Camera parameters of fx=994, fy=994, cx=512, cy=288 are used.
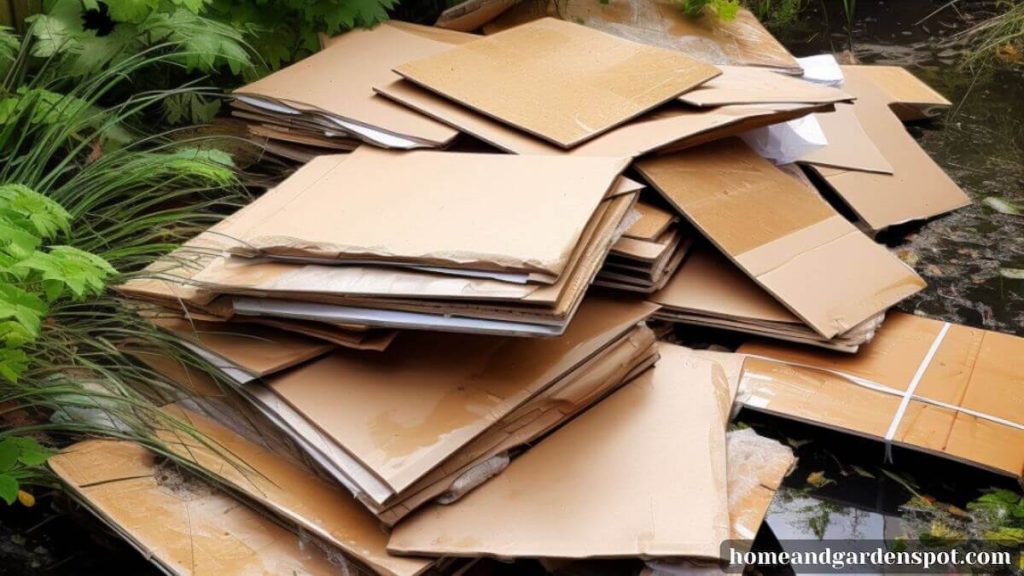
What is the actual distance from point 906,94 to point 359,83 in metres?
2.49

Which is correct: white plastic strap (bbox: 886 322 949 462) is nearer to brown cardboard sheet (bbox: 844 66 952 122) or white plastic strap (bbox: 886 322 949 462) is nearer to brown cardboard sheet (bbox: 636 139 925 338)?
brown cardboard sheet (bbox: 636 139 925 338)

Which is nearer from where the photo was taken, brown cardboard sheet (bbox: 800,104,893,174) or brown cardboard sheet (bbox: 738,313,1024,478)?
brown cardboard sheet (bbox: 738,313,1024,478)

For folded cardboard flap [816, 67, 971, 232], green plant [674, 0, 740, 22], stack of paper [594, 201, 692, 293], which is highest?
green plant [674, 0, 740, 22]

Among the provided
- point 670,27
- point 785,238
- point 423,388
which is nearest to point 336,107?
point 423,388

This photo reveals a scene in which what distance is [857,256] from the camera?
306cm

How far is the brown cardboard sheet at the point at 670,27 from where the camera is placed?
4.13 m

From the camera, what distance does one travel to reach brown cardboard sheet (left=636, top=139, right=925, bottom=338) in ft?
9.34

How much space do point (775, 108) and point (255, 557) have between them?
82.7 inches

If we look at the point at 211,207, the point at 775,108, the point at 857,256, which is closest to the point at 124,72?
the point at 211,207

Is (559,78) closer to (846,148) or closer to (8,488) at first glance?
(846,148)

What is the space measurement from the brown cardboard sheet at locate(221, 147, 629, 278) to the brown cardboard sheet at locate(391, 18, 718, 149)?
1.06ft

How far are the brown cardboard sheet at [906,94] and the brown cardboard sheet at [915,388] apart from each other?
5.54 feet

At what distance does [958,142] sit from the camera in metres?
4.30

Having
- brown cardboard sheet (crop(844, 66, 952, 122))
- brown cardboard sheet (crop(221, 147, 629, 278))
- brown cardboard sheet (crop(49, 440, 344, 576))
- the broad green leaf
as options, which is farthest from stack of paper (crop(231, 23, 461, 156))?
brown cardboard sheet (crop(844, 66, 952, 122))
